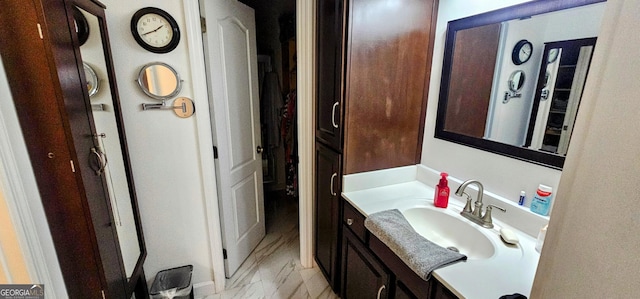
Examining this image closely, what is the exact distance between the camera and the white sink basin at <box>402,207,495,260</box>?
3.64ft

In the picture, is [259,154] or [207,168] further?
[259,154]

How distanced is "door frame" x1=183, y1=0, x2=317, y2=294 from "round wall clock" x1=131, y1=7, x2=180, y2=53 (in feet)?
0.24

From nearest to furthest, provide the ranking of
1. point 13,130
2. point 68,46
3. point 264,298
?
1. point 13,130
2. point 68,46
3. point 264,298

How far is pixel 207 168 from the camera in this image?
5.25 ft

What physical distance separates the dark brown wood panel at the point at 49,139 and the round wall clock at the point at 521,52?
1.65 m

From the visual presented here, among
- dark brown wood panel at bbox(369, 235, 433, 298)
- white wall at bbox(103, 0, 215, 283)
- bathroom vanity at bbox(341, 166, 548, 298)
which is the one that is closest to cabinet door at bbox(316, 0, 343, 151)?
bathroom vanity at bbox(341, 166, 548, 298)

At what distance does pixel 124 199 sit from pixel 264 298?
3.54 feet

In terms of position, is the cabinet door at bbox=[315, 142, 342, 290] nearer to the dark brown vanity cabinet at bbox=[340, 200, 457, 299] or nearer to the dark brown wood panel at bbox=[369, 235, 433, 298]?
the dark brown vanity cabinet at bbox=[340, 200, 457, 299]

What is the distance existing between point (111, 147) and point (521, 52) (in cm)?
185

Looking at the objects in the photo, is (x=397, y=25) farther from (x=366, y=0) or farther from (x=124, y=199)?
(x=124, y=199)

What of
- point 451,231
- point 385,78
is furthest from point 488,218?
point 385,78

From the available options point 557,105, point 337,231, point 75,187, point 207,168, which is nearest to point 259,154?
point 207,168

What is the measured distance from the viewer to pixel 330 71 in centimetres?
146

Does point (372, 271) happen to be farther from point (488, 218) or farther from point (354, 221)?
point (488, 218)
